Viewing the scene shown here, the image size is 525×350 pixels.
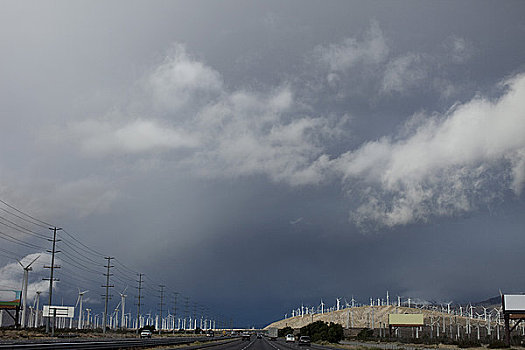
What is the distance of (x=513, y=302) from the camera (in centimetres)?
8556

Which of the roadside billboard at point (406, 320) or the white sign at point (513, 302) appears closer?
the white sign at point (513, 302)

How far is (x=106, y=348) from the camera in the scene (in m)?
50.3

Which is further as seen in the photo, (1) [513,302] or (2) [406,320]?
(2) [406,320]

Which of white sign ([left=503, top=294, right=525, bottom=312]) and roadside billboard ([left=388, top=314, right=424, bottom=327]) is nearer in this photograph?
white sign ([left=503, top=294, right=525, bottom=312])

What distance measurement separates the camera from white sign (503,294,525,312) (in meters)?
85.1

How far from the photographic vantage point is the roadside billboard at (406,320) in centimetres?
13825

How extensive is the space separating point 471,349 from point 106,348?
6318cm

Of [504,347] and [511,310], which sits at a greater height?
[511,310]

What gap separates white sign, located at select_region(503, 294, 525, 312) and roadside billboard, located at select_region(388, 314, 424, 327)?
5433cm

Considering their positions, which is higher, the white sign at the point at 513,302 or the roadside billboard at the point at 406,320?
the white sign at the point at 513,302

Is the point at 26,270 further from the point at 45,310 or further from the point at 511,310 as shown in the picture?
the point at 511,310

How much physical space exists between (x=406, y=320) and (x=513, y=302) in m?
57.5

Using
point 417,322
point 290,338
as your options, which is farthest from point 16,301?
point 417,322

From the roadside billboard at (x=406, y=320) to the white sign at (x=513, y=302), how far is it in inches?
2139
